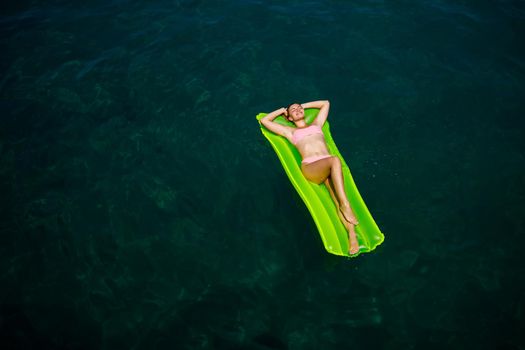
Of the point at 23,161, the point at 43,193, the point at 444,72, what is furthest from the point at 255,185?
the point at 444,72

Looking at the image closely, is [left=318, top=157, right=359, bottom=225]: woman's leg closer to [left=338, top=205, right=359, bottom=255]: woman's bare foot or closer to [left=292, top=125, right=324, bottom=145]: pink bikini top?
[left=338, top=205, right=359, bottom=255]: woman's bare foot

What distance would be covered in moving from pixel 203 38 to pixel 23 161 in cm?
481

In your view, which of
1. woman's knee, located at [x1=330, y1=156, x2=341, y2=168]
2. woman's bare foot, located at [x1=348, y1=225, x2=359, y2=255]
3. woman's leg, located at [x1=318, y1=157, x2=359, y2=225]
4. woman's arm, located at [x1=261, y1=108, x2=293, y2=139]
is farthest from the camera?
woman's arm, located at [x1=261, y1=108, x2=293, y2=139]

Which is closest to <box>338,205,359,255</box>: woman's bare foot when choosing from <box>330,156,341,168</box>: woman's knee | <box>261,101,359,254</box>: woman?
<box>261,101,359,254</box>: woman

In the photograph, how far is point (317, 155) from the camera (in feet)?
17.6

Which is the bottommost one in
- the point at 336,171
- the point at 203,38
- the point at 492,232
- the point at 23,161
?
the point at 492,232

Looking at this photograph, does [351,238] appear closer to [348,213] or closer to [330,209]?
[348,213]

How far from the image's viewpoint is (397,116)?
6.91 metres

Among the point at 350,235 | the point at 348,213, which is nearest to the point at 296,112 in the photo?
the point at 348,213

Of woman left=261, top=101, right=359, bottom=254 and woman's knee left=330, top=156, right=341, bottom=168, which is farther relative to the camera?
woman's knee left=330, top=156, right=341, bottom=168

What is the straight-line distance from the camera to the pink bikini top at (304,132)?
226 inches

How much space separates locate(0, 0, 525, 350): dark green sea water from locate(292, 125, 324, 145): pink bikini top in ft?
2.35

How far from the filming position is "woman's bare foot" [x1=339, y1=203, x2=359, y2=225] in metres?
4.73

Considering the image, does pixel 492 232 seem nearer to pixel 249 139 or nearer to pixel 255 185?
pixel 255 185
